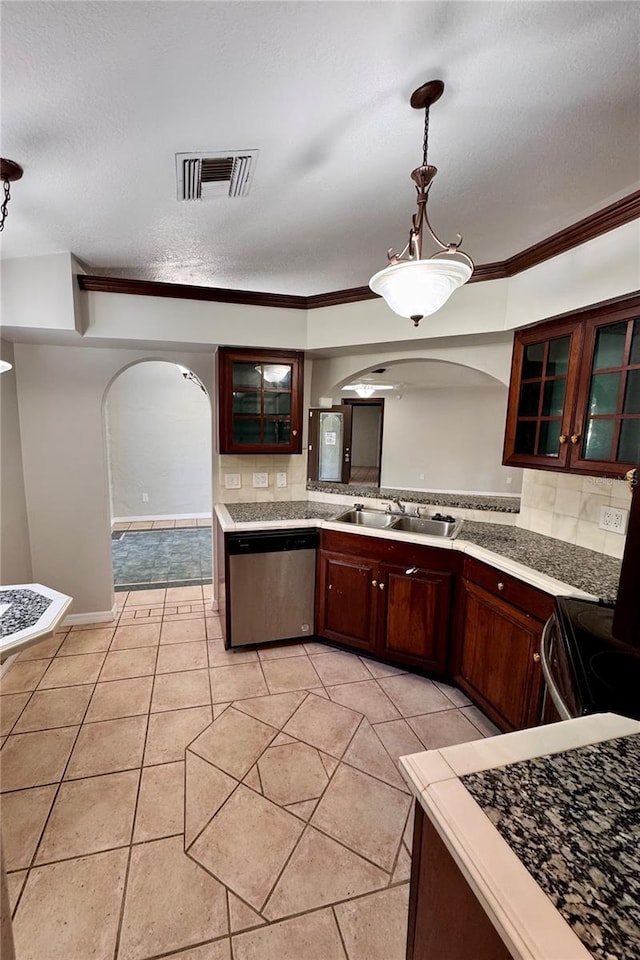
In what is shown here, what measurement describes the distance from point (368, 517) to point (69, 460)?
232 cm

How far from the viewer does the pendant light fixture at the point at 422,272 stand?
50.9 inches

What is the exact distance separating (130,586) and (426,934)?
387 centimetres

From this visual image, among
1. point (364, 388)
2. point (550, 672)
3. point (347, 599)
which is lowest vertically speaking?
point (347, 599)

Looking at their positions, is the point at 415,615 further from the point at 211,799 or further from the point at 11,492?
the point at 11,492

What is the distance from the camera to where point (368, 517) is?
3.16 metres

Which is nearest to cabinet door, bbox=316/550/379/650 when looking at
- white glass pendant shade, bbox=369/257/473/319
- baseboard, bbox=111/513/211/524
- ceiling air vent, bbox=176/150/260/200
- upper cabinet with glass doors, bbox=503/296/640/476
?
upper cabinet with glass doors, bbox=503/296/640/476

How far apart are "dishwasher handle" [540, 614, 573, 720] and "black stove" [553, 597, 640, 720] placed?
0.08 ft

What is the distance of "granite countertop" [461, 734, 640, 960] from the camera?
542mm

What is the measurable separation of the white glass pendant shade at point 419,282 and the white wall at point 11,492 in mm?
2685

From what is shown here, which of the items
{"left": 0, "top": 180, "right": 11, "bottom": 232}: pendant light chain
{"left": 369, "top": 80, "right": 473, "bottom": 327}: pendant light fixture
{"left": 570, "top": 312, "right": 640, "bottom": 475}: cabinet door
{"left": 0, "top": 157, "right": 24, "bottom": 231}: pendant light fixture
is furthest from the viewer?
{"left": 570, "top": 312, "right": 640, "bottom": 475}: cabinet door

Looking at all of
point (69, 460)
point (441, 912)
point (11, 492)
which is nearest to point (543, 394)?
point (441, 912)

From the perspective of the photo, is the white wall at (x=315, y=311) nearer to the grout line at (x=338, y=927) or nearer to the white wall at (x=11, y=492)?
the white wall at (x=11, y=492)

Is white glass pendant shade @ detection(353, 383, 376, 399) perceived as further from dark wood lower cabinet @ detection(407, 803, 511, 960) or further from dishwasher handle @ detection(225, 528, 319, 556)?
dark wood lower cabinet @ detection(407, 803, 511, 960)

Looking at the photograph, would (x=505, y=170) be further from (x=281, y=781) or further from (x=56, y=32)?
(x=281, y=781)
